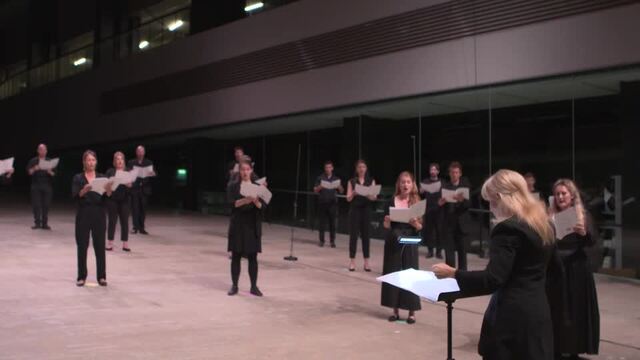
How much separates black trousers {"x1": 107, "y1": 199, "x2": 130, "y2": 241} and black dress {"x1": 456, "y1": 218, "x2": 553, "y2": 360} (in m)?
10.2

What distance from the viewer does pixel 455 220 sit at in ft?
34.0

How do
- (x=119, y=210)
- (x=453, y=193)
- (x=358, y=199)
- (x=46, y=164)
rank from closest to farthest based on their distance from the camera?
(x=453, y=193), (x=358, y=199), (x=119, y=210), (x=46, y=164)

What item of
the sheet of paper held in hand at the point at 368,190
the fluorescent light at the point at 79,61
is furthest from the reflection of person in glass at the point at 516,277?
the fluorescent light at the point at 79,61

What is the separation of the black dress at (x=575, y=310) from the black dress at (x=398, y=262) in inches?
75.9

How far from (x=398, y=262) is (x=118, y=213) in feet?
23.9

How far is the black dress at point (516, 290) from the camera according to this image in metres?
3.10

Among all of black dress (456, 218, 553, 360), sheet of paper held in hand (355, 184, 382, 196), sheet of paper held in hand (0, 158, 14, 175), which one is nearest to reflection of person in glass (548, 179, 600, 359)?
black dress (456, 218, 553, 360)

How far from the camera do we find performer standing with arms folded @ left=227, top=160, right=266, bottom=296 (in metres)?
8.18

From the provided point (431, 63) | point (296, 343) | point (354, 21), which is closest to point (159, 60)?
point (354, 21)

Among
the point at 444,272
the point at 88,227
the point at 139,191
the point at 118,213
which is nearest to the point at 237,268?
the point at 88,227

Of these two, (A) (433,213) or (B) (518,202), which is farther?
(A) (433,213)

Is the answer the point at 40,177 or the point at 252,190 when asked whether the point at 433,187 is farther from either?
the point at 40,177

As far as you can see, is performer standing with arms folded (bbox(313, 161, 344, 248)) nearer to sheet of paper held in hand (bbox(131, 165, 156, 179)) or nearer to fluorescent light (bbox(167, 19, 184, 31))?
sheet of paper held in hand (bbox(131, 165, 156, 179))

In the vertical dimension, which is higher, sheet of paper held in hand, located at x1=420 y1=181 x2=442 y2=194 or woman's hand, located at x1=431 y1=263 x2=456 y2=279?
sheet of paper held in hand, located at x1=420 y1=181 x2=442 y2=194
